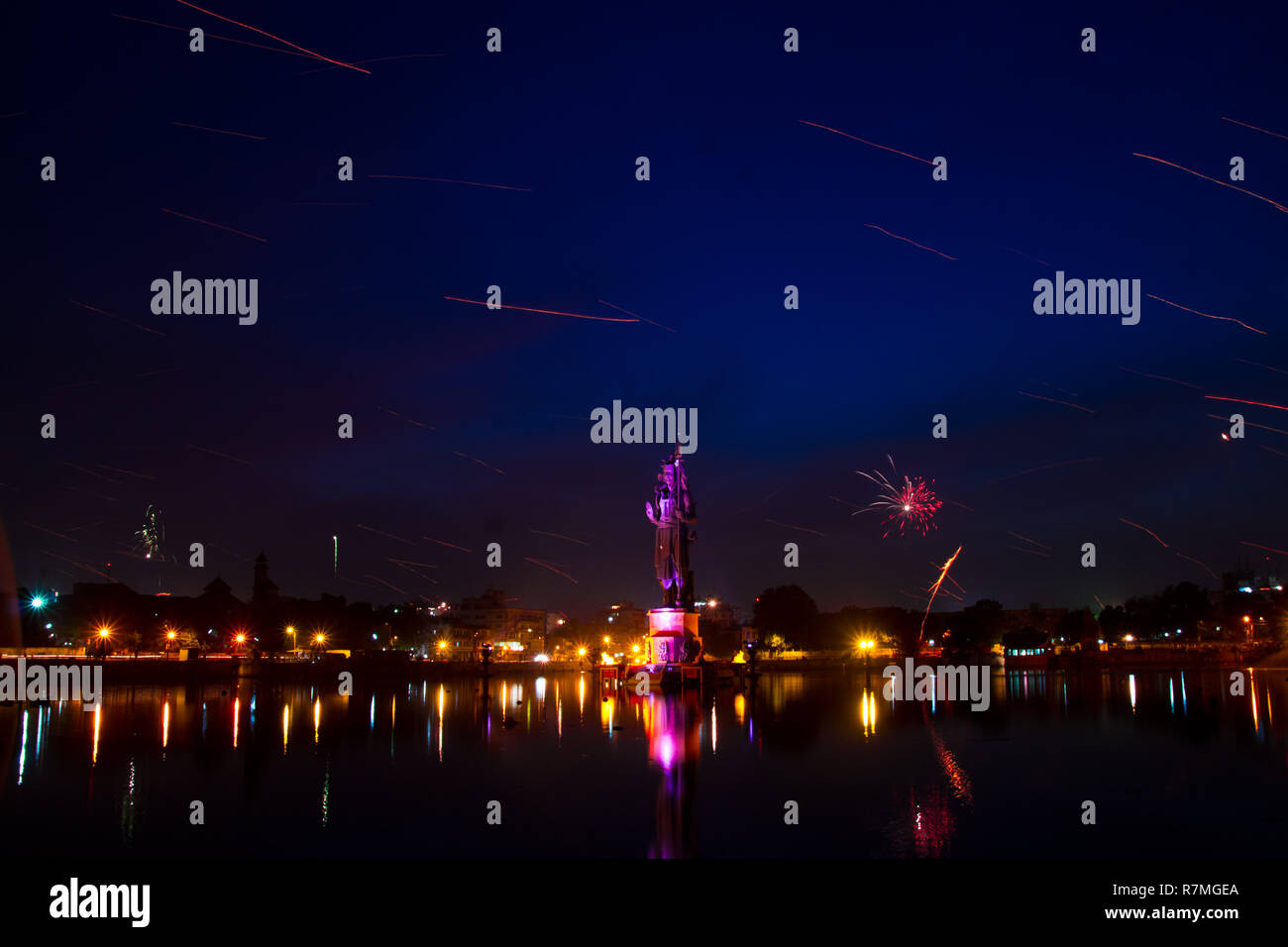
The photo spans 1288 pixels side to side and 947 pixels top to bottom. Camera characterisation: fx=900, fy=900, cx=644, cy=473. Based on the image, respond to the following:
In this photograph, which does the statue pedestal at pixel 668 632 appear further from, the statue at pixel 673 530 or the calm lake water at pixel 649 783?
the calm lake water at pixel 649 783

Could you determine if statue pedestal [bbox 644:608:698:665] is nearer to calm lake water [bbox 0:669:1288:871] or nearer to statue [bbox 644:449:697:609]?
statue [bbox 644:449:697:609]

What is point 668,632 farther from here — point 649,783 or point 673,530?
point 649,783

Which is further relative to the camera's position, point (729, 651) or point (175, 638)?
point (729, 651)

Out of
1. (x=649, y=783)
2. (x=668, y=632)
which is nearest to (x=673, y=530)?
(x=668, y=632)

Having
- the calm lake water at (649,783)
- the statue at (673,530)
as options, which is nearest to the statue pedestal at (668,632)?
the statue at (673,530)
